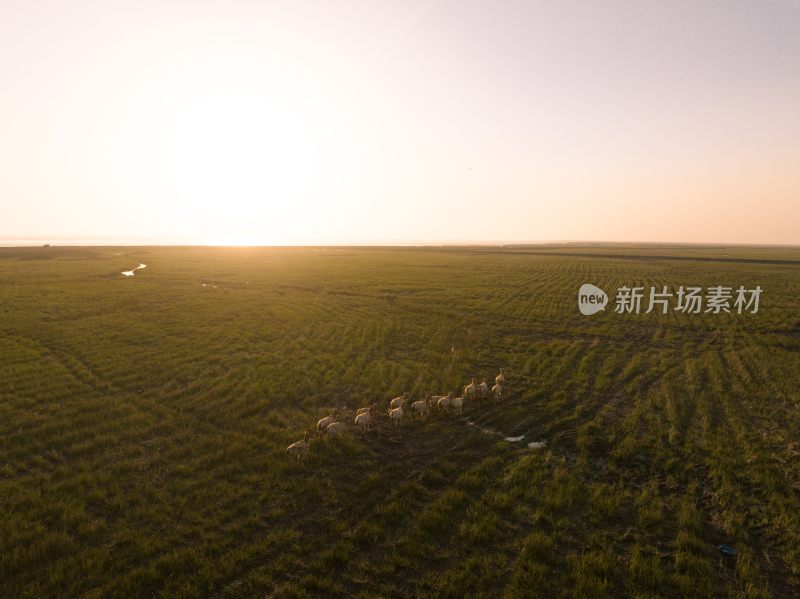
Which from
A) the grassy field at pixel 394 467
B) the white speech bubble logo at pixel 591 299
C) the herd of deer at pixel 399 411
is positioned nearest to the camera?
the grassy field at pixel 394 467

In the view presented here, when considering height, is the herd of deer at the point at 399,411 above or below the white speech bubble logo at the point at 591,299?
below

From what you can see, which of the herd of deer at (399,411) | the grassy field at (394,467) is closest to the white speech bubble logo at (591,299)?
the grassy field at (394,467)

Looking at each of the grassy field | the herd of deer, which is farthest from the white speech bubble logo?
the herd of deer

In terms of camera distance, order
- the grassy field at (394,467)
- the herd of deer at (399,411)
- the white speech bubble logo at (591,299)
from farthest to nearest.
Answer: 1. the white speech bubble logo at (591,299)
2. the herd of deer at (399,411)
3. the grassy field at (394,467)

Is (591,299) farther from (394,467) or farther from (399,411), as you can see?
(394,467)

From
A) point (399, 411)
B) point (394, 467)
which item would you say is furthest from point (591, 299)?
point (394, 467)

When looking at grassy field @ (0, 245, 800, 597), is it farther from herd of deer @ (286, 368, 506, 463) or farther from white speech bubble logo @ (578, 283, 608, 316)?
white speech bubble logo @ (578, 283, 608, 316)

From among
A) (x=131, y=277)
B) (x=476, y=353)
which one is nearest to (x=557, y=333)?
(x=476, y=353)

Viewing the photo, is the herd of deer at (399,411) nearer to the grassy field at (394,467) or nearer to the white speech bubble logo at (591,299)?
the grassy field at (394,467)
